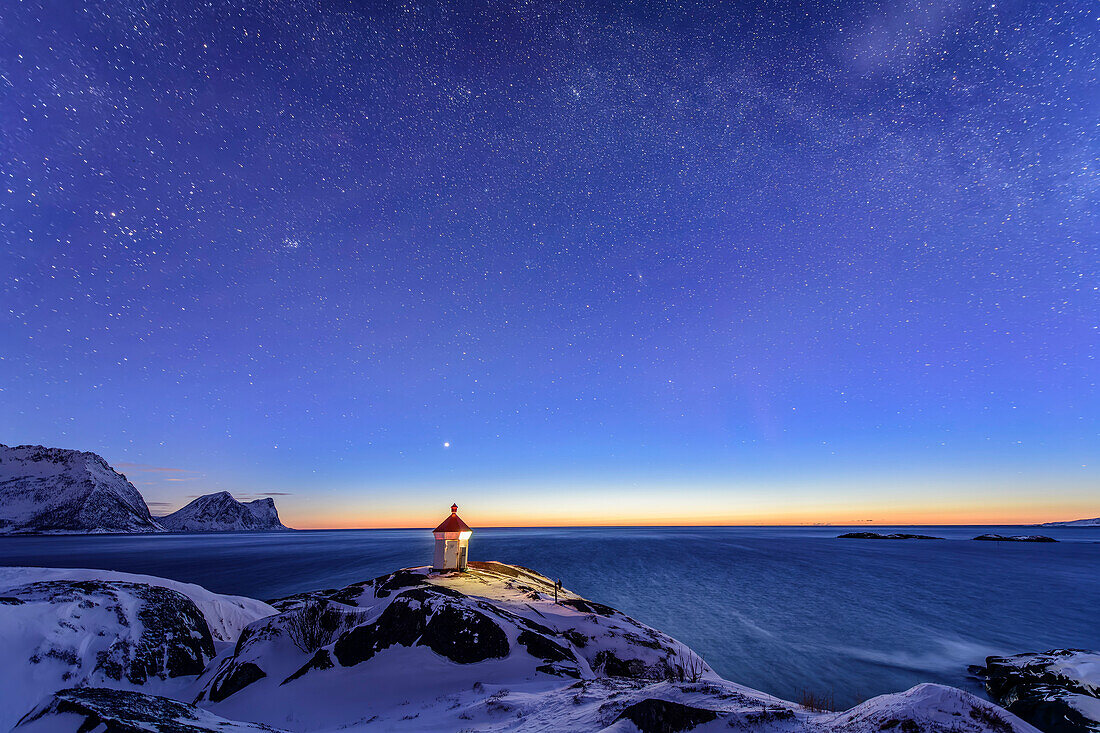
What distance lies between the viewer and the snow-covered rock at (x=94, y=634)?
43.3 ft

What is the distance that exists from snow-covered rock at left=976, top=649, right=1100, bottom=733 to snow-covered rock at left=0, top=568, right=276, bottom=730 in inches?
1154

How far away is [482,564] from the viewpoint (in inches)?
1276

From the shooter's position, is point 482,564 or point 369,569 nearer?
point 482,564

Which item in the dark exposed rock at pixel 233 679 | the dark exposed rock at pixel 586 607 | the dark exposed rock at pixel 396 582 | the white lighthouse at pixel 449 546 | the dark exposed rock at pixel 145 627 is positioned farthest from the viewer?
the white lighthouse at pixel 449 546

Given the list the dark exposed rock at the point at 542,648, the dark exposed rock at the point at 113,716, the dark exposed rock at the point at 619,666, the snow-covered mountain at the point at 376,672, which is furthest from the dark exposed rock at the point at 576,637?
the dark exposed rock at the point at 113,716

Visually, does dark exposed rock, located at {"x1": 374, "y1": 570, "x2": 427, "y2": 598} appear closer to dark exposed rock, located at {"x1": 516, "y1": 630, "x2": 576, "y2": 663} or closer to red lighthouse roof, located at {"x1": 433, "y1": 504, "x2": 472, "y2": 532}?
red lighthouse roof, located at {"x1": 433, "y1": 504, "x2": 472, "y2": 532}

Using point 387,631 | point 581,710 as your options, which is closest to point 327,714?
point 387,631

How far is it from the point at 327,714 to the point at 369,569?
69184mm

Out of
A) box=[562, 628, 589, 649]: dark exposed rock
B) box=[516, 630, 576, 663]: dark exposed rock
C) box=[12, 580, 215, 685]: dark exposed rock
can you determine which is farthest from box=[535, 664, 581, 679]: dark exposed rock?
box=[12, 580, 215, 685]: dark exposed rock

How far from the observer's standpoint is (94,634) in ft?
50.2

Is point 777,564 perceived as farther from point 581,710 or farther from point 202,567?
point 202,567

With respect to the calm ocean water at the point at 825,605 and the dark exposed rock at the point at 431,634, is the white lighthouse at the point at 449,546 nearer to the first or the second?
Result: the dark exposed rock at the point at 431,634

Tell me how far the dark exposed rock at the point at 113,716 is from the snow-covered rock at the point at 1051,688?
78.0 ft

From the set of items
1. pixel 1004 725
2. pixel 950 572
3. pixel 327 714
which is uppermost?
pixel 1004 725
